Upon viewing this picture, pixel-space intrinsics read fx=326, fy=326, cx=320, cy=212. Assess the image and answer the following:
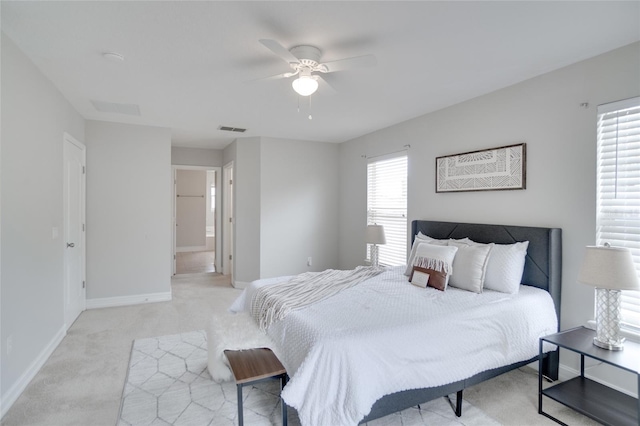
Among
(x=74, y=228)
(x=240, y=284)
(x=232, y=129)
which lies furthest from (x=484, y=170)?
(x=74, y=228)

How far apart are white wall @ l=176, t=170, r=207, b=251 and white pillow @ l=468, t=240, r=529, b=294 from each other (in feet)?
30.5

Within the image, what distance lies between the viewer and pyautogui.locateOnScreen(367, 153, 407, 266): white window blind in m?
4.61

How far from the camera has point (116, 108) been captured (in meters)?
3.97

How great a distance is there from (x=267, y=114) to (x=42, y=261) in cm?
283

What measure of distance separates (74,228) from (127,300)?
131cm

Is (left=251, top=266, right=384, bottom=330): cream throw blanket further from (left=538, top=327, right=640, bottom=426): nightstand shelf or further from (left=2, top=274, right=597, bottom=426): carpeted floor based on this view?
(left=538, top=327, right=640, bottom=426): nightstand shelf

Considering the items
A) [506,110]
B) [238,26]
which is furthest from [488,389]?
[238,26]

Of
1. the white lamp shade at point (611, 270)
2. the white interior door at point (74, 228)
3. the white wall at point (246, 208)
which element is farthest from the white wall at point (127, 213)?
the white lamp shade at point (611, 270)

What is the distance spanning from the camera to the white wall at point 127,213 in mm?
4555

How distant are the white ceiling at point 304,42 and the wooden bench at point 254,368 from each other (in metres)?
2.21

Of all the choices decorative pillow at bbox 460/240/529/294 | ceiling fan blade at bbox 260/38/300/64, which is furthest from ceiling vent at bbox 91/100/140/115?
decorative pillow at bbox 460/240/529/294

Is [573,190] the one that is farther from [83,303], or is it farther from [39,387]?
[83,303]

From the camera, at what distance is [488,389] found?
262cm

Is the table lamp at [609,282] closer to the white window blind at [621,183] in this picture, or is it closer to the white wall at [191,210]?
the white window blind at [621,183]
